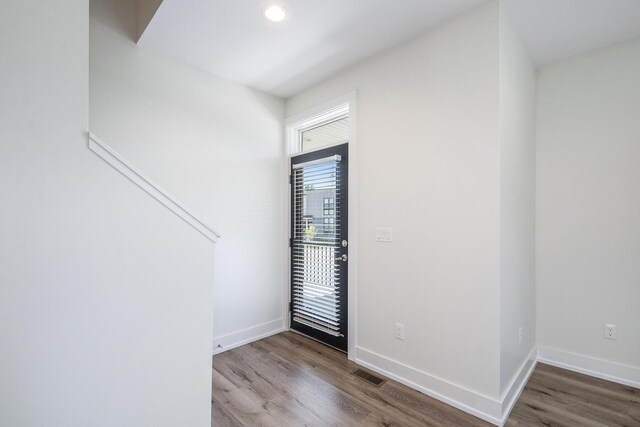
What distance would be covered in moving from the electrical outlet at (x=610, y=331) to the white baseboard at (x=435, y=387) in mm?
1410

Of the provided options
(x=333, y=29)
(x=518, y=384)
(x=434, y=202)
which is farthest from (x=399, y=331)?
(x=333, y=29)

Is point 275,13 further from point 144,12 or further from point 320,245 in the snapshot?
point 320,245

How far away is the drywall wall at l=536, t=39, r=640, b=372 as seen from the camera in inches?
92.4

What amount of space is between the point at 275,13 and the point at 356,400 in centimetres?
279

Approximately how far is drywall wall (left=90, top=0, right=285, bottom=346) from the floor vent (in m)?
1.22

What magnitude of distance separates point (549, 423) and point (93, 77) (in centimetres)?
402

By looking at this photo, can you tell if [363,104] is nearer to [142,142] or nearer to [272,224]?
[272,224]

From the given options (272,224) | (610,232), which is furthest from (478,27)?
(272,224)

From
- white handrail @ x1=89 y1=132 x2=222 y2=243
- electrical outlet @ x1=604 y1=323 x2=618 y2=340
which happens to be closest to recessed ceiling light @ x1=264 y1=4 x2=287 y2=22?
white handrail @ x1=89 y1=132 x2=222 y2=243

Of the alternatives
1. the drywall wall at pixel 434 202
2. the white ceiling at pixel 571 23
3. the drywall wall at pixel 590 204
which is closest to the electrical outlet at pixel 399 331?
the drywall wall at pixel 434 202

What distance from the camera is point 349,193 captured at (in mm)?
2756

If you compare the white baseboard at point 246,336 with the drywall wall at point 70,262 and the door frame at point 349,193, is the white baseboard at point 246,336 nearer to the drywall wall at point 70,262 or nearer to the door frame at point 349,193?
the door frame at point 349,193

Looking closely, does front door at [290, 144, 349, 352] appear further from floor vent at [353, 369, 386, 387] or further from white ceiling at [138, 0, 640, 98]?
white ceiling at [138, 0, 640, 98]

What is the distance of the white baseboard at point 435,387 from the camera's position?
1875mm
